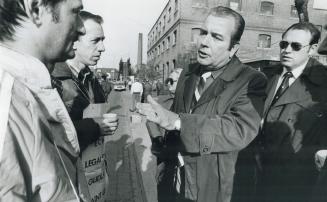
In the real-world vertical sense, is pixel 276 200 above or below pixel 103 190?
below

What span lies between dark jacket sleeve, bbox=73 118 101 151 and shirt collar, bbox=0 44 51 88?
4.34 ft

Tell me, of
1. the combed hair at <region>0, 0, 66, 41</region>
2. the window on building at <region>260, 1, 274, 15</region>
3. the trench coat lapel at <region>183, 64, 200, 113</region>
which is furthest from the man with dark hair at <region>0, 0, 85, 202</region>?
the window on building at <region>260, 1, 274, 15</region>

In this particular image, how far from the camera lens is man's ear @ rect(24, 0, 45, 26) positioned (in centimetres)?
95

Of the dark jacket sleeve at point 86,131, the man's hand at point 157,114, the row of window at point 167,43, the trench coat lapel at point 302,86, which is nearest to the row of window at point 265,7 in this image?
the row of window at point 167,43

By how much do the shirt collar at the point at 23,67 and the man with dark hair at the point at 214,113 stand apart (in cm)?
92

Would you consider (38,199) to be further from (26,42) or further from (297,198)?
(297,198)

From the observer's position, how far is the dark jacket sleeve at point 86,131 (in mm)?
2205

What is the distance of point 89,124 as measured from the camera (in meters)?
2.25

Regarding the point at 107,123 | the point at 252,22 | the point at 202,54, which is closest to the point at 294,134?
the point at 202,54

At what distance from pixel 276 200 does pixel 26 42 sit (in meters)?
Answer: 2.68

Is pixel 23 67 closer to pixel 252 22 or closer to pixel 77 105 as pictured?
pixel 77 105

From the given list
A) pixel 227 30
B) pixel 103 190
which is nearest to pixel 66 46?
pixel 227 30

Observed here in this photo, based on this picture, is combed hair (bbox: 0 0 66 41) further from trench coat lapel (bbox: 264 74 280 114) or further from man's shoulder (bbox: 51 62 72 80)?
trench coat lapel (bbox: 264 74 280 114)

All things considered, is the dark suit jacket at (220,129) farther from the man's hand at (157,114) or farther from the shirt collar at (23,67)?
the shirt collar at (23,67)
